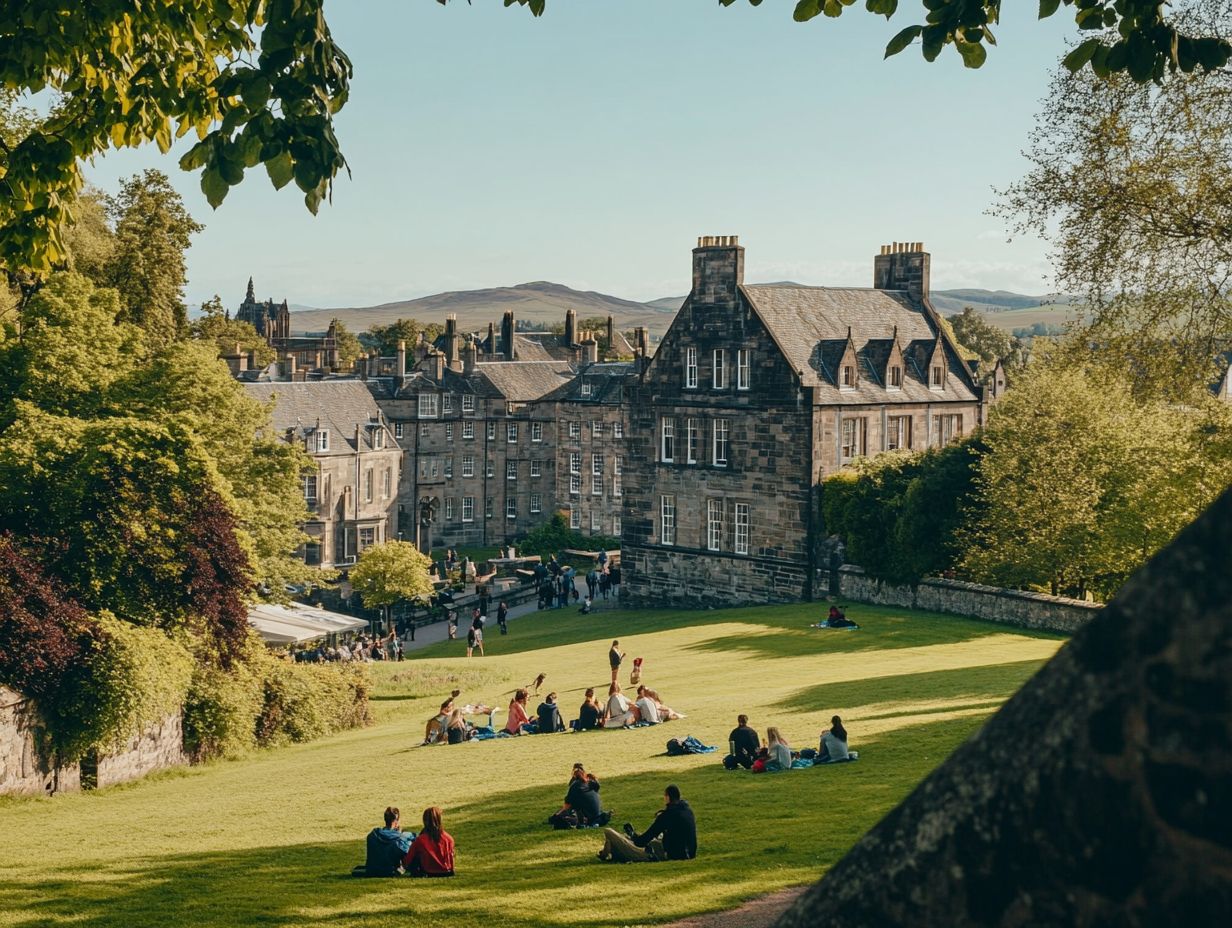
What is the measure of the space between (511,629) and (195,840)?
38496mm

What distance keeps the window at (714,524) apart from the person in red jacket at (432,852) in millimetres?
40981

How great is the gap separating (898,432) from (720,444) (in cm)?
782

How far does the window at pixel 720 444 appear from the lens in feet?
185

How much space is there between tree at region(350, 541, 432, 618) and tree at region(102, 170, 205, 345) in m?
14.4

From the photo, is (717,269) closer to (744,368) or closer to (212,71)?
(744,368)

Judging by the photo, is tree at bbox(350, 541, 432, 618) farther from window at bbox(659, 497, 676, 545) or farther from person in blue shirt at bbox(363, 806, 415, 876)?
person in blue shirt at bbox(363, 806, 415, 876)

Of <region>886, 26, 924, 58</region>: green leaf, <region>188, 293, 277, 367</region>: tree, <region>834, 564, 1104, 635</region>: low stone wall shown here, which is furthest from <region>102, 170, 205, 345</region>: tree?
<region>886, 26, 924, 58</region>: green leaf

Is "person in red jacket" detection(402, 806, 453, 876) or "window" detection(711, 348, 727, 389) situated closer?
"person in red jacket" detection(402, 806, 453, 876)

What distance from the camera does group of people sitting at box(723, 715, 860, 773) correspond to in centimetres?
2178

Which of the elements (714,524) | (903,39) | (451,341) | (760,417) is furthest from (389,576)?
(903,39)

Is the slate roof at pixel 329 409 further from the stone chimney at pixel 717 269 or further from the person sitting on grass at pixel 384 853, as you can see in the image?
the person sitting on grass at pixel 384 853

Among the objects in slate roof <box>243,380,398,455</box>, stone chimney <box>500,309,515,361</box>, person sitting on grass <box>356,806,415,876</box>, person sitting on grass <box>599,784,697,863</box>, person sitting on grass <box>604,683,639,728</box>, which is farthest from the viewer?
stone chimney <box>500,309,515,361</box>

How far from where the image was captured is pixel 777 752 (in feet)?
72.2

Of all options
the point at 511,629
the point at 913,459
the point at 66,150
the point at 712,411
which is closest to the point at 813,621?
the point at 913,459
